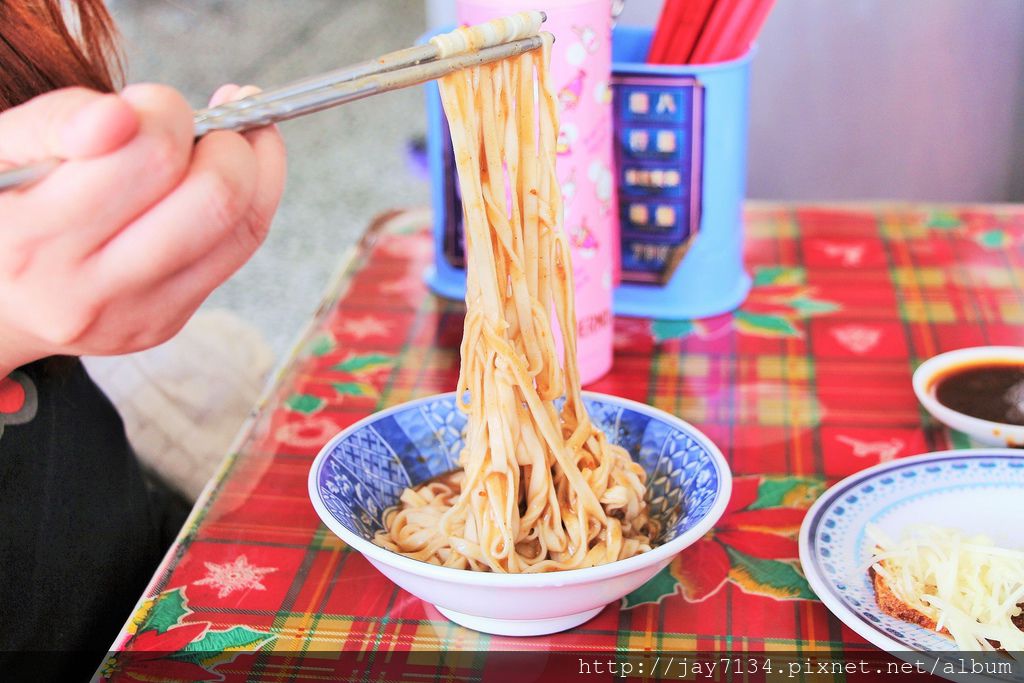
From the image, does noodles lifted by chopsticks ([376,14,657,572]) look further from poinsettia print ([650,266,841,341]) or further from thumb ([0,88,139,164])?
poinsettia print ([650,266,841,341])

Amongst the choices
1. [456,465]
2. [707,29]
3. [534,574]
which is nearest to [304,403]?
[456,465]

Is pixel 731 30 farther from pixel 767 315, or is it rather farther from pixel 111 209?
pixel 111 209

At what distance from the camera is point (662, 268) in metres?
1.12

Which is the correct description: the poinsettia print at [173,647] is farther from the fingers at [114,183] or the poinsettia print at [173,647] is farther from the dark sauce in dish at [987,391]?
the dark sauce in dish at [987,391]

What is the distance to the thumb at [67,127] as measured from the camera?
47 centimetres

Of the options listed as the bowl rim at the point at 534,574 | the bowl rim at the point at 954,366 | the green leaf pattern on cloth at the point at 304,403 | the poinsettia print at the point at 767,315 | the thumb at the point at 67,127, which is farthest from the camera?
the poinsettia print at the point at 767,315

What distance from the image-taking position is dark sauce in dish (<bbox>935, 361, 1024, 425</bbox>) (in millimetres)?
889

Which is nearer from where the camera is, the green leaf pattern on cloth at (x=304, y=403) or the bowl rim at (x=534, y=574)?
the bowl rim at (x=534, y=574)

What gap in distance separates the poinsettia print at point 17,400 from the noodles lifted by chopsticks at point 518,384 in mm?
311

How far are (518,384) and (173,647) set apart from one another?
29 cm

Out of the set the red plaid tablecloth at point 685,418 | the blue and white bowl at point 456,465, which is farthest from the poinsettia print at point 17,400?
the blue and white bowl at point 456,465

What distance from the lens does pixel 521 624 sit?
67cm

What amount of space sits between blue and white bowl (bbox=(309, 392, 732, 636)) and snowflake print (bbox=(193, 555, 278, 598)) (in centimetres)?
10

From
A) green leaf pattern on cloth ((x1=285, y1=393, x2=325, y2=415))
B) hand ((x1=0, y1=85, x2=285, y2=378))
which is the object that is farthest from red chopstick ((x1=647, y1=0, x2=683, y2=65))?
hand ((x1=0, y1=85, x2=285, y2=378))
